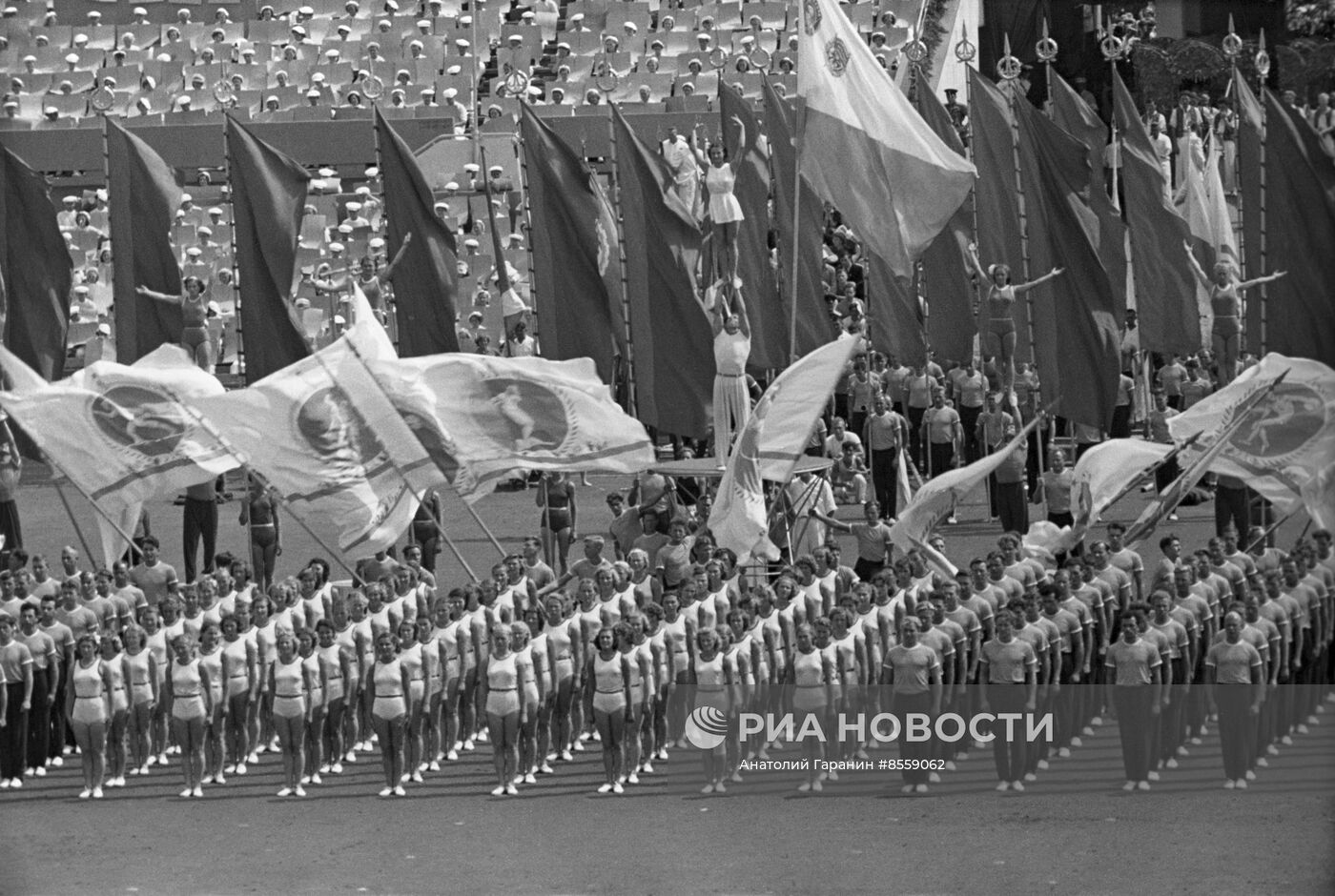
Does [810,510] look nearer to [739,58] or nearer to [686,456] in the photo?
[686,456]

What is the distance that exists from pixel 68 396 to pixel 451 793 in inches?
182

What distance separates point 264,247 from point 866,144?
5104 millimetres

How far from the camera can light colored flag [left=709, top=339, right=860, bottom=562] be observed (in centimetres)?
1934

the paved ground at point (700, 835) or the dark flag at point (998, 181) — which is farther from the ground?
the dark flag at point (998, 181)

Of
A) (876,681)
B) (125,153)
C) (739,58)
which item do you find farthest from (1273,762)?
(739,58)

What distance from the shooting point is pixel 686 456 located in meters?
23.1

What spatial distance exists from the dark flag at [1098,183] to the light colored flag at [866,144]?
2989 millimetres

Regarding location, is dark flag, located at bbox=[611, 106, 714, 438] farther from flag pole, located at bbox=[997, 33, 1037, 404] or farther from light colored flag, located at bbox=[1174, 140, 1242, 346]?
light colored flag, located at bbox=[1174, 140, 1242, 346]

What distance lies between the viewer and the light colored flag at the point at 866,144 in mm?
21578

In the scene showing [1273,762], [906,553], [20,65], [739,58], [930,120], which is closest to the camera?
[1273,762]

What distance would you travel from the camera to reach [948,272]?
25.2 m

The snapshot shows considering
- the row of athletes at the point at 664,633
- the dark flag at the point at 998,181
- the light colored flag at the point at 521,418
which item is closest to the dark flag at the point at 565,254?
the light colored flag at the point at 521,418

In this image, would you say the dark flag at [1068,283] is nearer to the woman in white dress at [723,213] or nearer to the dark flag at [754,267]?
the dark flag at [754,267]

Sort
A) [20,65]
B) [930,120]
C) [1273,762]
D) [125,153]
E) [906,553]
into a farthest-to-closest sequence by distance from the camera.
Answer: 1. [20,65]
2. [930,120]
3. [125,153]
4. [906,553]
5. [1273,762]
